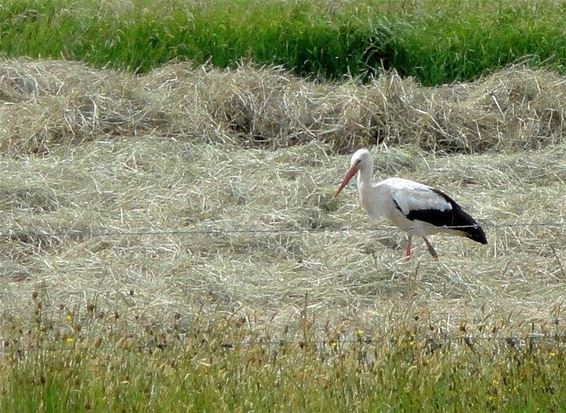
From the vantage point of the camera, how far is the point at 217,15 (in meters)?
14.2

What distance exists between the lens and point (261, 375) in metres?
5.21

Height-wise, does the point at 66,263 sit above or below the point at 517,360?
below

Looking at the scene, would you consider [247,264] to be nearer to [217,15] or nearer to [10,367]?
[10,367]

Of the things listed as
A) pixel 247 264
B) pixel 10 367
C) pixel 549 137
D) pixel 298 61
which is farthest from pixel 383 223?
pixel 10 367

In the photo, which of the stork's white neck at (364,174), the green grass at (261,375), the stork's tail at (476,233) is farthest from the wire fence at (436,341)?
the stork's white neck at (364,174)

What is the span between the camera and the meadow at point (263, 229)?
205 inches

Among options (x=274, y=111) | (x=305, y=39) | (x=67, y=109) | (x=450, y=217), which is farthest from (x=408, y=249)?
(x=305, y=39)

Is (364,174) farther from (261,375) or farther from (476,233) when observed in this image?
(261,375)

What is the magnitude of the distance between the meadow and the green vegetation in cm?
5

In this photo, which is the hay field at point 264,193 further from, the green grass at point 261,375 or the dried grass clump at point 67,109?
the green grass at point 261,375

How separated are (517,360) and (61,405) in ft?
5.94

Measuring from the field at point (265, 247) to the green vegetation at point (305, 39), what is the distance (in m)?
0.67

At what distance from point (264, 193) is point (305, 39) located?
12.5 feet

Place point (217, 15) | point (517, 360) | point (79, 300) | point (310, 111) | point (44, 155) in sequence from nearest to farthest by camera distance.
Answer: point (517, 360), point (79, 300), point (44, 155), point (310, 111), point (217, 15)
